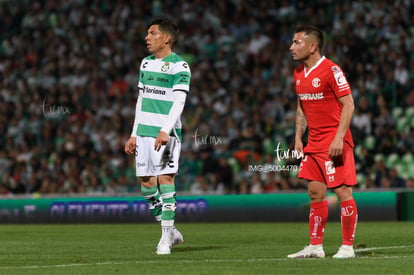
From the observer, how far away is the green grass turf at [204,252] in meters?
7.93

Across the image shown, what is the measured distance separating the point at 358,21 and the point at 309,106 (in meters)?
12.8

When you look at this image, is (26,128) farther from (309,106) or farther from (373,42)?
(309,106)

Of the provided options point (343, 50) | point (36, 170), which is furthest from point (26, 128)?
point (343, 50)

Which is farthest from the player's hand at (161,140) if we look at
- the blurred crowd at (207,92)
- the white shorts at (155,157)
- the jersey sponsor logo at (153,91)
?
the blurred crowd at (207,92)

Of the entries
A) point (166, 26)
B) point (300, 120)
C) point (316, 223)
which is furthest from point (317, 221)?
point (166, 26)

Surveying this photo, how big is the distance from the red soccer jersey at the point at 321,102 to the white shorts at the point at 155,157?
143cm

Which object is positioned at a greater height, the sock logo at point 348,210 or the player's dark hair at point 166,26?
the player's dark hair at point 166,26

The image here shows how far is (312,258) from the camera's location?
880cm

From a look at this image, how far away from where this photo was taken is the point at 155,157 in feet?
32.1

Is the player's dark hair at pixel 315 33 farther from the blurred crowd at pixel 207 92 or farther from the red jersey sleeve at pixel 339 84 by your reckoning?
the blurred crowd at pixel 207 92

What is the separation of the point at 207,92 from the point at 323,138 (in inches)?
501

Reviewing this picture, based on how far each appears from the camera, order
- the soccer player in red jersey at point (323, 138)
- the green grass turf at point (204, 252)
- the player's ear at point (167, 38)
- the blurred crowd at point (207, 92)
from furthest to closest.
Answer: the blurred crowd at point (207, 92), the player's ear at point (167, 38), the soccer player in red jersey at point (323, 138), the green grass turf at point (204, 252)

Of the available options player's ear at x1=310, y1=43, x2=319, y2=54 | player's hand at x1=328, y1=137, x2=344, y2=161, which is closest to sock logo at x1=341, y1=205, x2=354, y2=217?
player's hand at x1=328, y1=137, x2=344, y2=161

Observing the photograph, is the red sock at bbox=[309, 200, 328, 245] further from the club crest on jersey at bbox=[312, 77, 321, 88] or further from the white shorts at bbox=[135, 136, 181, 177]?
the white shorts at bbox=[135, 136, 181, 177]
